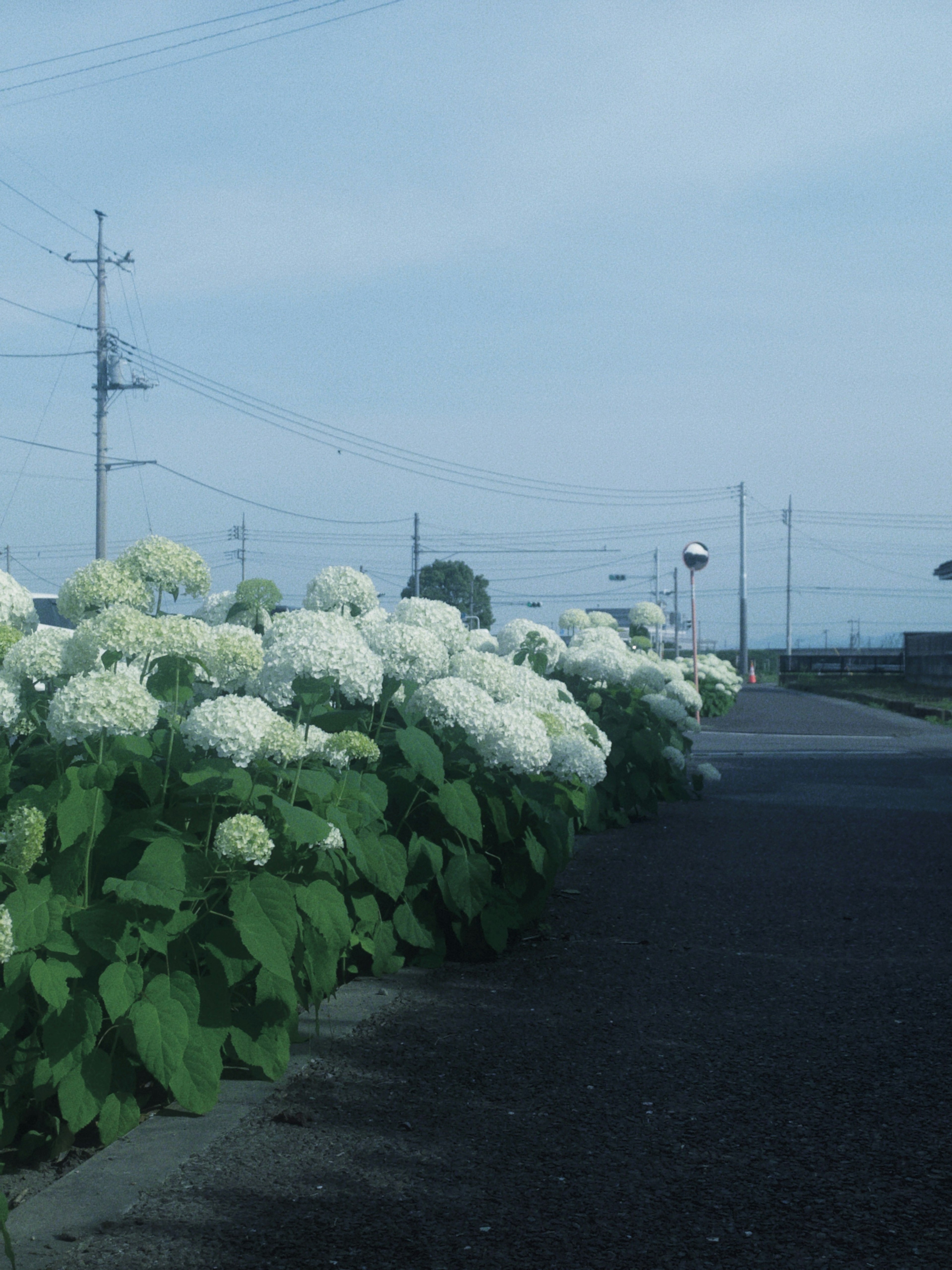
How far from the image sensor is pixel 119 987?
3172mm

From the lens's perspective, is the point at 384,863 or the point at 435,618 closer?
the point at 384,863

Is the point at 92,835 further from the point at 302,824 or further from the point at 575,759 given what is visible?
the point at 575,759

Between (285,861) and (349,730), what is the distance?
81cm

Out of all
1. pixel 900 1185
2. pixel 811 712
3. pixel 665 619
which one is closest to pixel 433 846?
pixel 900 1185

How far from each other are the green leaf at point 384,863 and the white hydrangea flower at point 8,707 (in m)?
1.22

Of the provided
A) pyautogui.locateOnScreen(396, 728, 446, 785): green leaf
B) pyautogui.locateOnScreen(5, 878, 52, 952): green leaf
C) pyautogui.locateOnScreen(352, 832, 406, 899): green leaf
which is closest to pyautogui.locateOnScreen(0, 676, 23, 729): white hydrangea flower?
pyautogui.locateOnScreen(5, 878, 52, 952): green leaf

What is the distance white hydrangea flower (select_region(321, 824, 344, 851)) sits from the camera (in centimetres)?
379

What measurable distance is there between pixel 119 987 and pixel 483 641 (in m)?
5.26

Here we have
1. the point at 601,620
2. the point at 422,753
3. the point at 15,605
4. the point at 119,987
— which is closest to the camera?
the point at 119,987

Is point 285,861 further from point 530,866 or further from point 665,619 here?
point 665,619

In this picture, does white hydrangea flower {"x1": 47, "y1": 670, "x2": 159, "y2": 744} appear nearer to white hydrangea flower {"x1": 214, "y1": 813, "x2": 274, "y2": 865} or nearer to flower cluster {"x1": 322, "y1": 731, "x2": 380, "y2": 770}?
white hydrangea flower {"x1": 214, "y1": 813, "x2": 274, "y2": 865}

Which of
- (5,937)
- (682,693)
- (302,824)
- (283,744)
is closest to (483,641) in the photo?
(682,693)

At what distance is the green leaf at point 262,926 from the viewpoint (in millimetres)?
3354

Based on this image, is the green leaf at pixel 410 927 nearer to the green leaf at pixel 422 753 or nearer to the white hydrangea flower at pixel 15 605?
the green leaf at pixel 422 753
